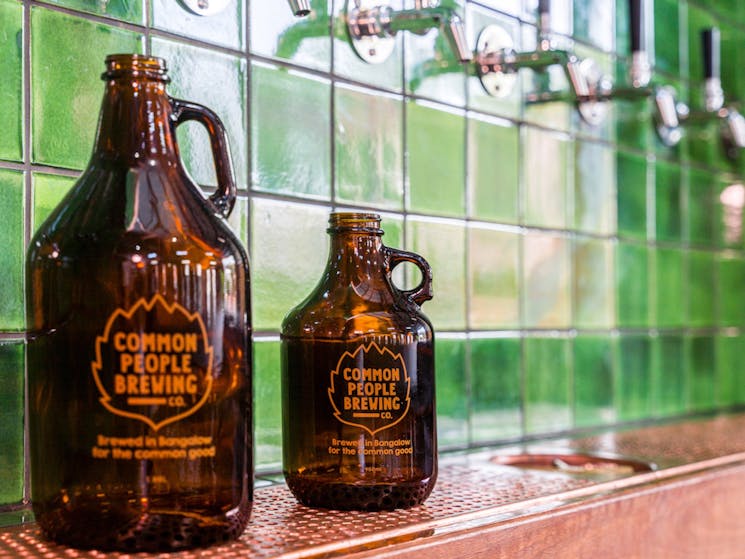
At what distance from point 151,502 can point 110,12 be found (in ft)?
1.43

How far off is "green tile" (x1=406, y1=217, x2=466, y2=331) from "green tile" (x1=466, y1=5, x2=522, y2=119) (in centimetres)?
16

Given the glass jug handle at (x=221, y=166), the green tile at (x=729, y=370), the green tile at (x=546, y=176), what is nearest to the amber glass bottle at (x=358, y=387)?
the glass jug handle at (x=221, y=166)

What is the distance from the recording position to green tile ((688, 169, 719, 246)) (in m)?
1.68

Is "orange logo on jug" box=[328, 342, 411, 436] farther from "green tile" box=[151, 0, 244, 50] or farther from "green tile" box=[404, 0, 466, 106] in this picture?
"green tile" box=[404, 0, 466, 106]

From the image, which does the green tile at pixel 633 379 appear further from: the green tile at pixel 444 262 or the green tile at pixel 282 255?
the green tile at pixel 282 255

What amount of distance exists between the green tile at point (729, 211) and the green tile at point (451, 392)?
760 mm

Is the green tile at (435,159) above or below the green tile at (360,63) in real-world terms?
below

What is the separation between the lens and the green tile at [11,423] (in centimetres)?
79

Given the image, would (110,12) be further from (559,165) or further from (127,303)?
(559,165)

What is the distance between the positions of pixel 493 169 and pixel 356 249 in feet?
1.65

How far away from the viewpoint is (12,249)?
2.61 ft

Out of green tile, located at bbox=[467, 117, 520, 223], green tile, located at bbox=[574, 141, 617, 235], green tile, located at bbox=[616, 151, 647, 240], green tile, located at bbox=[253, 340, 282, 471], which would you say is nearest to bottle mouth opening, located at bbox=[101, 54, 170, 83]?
green tile, located at bbox=[253, 340, 282, 471]

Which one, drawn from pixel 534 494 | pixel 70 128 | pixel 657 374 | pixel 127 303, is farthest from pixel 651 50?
pixel 127 303

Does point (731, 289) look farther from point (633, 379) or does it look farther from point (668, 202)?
point (633, 379)
